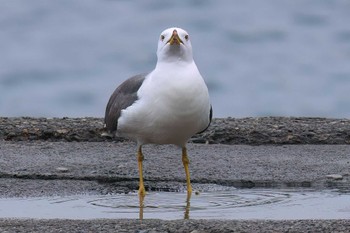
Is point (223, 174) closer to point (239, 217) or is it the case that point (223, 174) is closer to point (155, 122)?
point (155, 122)

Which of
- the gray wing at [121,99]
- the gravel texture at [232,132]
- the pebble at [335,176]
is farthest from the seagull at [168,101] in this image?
the gravel texture at [232,132]

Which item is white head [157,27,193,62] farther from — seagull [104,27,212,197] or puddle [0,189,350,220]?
puddle [0,189,350,220]

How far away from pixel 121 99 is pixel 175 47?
22.8 inches

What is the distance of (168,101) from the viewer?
303 inches

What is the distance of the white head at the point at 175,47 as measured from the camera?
309 inches

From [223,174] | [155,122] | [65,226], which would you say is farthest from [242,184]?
[65,226]

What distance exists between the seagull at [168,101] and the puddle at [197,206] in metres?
0.26

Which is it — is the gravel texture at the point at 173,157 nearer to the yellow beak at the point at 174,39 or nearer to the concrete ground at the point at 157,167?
the concrete ground at the point at 157,167

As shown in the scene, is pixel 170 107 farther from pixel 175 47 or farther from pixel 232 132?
pixel 232 132

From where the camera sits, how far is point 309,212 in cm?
696

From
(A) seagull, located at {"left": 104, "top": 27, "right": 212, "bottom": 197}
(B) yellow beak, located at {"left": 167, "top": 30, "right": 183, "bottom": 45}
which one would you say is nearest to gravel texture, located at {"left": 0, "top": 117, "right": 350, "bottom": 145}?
(A) seagull, located at {"left": 104, "top": 27, "right": 212, "bottom": 197}

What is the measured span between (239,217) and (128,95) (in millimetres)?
1616

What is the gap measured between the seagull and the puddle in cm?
26

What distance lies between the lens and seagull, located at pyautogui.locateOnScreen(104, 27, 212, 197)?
7.70 m
